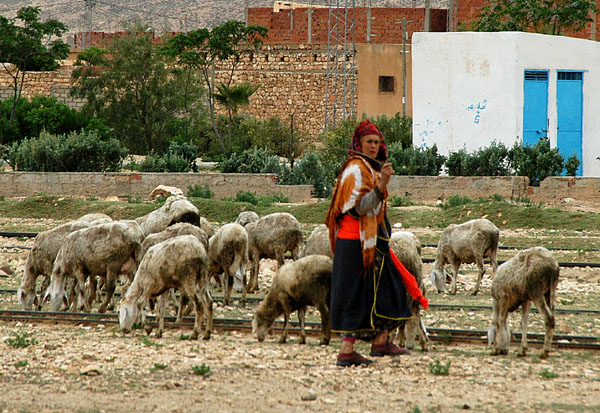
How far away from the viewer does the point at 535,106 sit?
25766 millimetres

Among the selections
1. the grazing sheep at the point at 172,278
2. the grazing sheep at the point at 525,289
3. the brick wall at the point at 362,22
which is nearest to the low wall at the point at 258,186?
the grazing sheep at the point at 172,278

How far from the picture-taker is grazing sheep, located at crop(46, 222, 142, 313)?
9922 mm

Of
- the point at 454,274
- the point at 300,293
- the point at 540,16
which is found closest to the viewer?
the point at 300,293

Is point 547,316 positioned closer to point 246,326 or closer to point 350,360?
point 350,360

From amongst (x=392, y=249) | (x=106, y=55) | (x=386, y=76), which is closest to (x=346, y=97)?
(x=386, y=76)

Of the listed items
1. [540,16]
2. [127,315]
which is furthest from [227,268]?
[540,16]

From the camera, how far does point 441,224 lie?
19.1 metres

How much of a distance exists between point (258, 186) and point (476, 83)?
22.9 ft

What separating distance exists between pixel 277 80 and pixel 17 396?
44.3 metres

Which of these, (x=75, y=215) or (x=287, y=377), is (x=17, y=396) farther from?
(x=75, y=215)

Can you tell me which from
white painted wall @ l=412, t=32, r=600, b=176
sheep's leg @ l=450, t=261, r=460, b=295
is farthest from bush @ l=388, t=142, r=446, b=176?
sheep's leg @ l=450, t=261, r=460, b=295

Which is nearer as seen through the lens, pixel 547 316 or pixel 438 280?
pixel 547 316

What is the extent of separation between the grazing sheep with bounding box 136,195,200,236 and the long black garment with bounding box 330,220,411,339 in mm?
5009

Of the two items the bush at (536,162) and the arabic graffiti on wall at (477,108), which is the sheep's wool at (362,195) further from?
the arabic graffiti on wall at (477,108)
